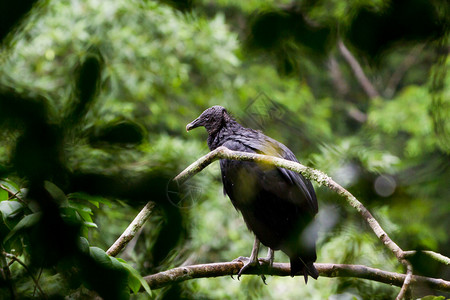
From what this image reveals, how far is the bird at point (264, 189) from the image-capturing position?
1.09 metres

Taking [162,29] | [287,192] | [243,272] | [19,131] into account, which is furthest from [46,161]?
[162,29]

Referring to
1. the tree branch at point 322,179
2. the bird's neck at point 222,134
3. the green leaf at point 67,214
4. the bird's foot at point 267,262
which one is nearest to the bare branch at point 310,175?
the tree branch at point 322,179

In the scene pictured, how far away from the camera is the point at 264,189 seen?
1.00 metres

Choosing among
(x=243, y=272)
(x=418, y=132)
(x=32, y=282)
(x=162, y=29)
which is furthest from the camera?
(x=418, y=132)

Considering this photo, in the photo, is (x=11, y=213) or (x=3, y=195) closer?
(x=11, y=213)

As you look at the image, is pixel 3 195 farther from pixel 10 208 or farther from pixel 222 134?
pixel 222 134

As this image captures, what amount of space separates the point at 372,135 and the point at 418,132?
444cm

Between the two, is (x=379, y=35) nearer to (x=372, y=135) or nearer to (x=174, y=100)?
(x=372, y=135)

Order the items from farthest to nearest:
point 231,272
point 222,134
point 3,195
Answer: point 222,134 < point 231,272 < point 3,195

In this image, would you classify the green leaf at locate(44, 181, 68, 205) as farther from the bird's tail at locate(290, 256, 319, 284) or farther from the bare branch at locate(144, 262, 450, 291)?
the bird's tail at locate(290, 256, 319, 284)

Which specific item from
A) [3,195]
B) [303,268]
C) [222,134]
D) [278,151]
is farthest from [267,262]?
[3,195]

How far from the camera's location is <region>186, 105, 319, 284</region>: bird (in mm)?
1088

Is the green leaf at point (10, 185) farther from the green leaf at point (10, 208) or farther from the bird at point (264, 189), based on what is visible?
the bird at point (264, 189)

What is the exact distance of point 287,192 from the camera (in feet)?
4.53
